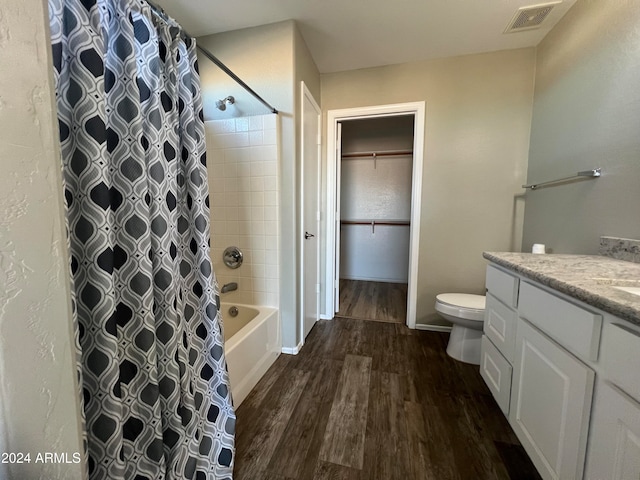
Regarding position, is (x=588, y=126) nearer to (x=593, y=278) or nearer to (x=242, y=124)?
(x=593, y=278)

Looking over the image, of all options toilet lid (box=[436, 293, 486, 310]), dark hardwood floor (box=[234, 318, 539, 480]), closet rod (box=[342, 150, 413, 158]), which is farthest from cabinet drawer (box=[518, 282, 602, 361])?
closet rod (box=[342, 150, 413, 158])

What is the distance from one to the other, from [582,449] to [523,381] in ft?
1.02

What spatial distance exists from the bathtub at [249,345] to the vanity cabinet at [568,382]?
130 centimetres

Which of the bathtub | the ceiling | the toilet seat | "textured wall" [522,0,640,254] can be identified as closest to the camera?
"textured wall" [522,0,640,254]

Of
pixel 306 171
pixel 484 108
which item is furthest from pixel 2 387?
pixel 484 108

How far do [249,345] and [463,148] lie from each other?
2252 mm

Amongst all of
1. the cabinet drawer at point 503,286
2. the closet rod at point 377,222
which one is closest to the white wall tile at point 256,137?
the cabinet drawer at point 503,286

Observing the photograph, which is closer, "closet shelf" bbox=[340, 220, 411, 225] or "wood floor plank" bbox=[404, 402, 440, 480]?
"wood floor plank" bbox=[404, 402, 440, 480]

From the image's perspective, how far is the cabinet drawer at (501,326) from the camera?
1.09 m

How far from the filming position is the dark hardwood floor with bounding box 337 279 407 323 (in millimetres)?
2660

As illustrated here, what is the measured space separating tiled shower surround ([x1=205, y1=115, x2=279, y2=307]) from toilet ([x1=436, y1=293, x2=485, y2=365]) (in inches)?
49.6

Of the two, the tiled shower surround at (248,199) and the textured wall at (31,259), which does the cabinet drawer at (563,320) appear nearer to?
the textured wall at (31,259)

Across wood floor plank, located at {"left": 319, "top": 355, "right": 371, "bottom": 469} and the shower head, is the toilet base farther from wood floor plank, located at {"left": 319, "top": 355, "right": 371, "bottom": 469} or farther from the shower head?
the shower head

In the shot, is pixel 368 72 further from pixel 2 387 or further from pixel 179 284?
pixel 2 387
